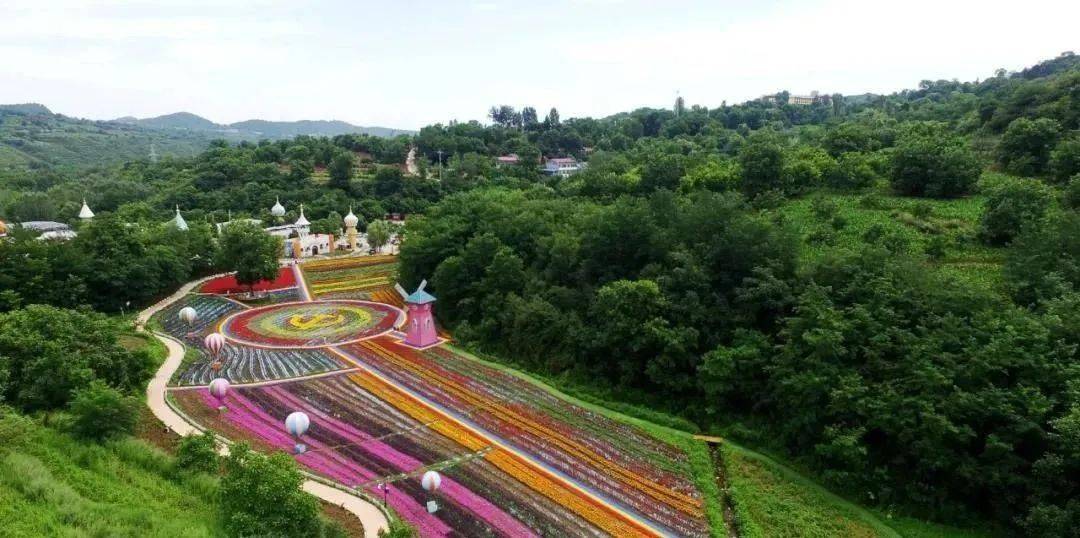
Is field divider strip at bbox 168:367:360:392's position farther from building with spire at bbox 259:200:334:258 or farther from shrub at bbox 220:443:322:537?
building with spire at bbox 259:200:334:258

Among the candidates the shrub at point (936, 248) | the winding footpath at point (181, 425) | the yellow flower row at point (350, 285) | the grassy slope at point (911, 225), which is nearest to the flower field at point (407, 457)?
the winding footpath at point (181, 425)

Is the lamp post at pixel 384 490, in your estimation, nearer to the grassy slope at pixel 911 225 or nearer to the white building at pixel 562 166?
the grassy slope at pixel 911 225

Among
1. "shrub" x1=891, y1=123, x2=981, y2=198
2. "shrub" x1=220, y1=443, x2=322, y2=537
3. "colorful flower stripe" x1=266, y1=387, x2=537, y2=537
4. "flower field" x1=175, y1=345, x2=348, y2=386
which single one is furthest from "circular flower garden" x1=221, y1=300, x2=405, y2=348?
"shrub" x1=891, y1=123, x2=981, y2=198

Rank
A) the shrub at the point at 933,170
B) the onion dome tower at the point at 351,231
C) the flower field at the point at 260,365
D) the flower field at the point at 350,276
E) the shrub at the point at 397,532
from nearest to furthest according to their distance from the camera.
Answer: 1. the shrub at the point at 397,532
2. the flower field at the point at 260,365
3. the shrub at the point at 933,170
4. the flower field at the point at 350,276
5. the onion dome tower at the point at 351,231

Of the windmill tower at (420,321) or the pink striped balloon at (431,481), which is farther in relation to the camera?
the windmill tower at (420,321)

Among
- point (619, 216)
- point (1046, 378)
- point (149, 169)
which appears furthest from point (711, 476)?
point (149, 169)

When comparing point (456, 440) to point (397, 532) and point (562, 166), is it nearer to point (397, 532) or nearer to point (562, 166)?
point (397, 532)
